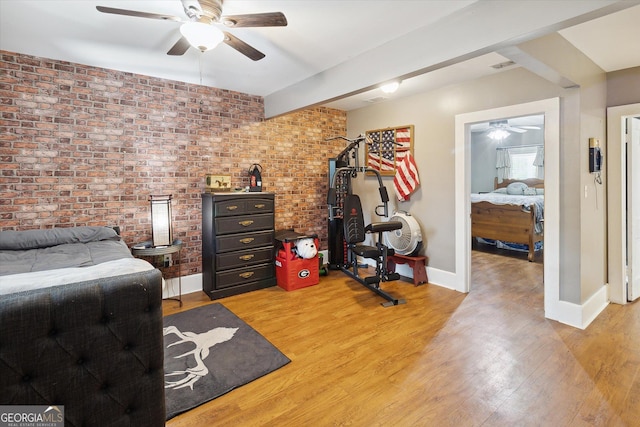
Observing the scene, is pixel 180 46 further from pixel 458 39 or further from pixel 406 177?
pixel 406 177

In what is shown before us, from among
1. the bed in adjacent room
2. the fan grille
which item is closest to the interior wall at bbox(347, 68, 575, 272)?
the fan grille

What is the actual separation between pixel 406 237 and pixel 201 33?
10.4ft

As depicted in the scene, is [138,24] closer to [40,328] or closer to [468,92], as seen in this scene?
[40,328]

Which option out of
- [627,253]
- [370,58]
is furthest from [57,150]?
[627,253]

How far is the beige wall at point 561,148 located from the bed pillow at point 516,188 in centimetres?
441

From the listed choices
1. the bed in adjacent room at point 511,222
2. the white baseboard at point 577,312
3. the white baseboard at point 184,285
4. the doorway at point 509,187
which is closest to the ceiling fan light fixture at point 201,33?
the white baseboard at point 184,285

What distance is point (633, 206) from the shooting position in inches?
134

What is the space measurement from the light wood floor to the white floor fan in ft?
2.22

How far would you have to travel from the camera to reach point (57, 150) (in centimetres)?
312

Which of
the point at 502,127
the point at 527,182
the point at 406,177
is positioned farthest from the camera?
the point at 527,182

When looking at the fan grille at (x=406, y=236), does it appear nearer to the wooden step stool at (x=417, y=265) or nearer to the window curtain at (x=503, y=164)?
the wooden step stool at (x=417, y=265)

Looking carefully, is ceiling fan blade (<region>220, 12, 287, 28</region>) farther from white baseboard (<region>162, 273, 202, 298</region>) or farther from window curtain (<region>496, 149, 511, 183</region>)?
window curtain (<region>496, 149, 511, 183</region>)

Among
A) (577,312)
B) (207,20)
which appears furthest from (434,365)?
(207,20)

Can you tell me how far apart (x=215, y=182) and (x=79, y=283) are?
288 centimetres
